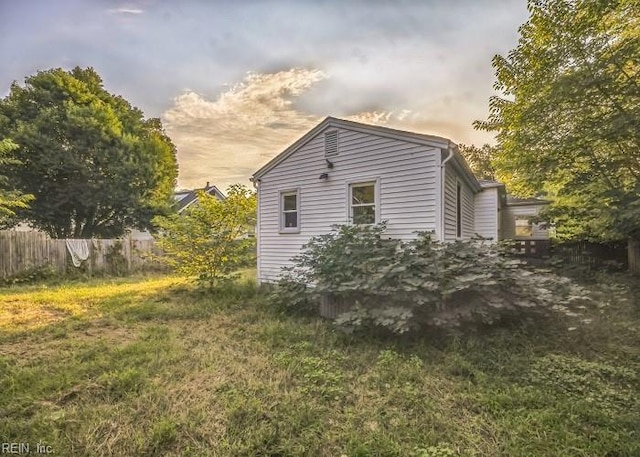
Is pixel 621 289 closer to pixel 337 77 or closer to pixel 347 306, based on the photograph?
pixel 347 306

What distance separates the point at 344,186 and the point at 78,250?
9.54 metres

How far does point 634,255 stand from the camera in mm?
8758

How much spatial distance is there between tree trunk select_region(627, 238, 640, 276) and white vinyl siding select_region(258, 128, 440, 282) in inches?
244

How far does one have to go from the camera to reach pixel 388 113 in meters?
9.20

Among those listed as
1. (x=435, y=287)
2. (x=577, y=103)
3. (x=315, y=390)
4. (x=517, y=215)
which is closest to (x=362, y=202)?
(x=435, y=287)

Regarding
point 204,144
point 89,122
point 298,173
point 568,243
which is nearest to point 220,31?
point 298,173

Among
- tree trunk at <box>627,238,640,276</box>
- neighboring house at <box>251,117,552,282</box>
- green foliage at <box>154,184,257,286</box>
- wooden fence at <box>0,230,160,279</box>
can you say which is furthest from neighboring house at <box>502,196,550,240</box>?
wooden fence at <box>0,230,160,279</box>

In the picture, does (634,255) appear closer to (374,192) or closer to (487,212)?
(487,212)

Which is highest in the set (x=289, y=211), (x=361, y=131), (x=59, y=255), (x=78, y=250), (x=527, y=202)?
(x=361, y=131)

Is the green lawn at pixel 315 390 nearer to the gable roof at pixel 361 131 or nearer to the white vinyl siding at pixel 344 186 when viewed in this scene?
the white vinyl siding at pixel 344 186

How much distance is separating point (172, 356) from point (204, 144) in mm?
9368

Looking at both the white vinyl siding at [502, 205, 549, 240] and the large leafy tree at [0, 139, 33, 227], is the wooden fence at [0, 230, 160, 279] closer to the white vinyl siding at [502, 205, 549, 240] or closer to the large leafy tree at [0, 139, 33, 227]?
the large leafy tree at [0, 139, 33, 227]

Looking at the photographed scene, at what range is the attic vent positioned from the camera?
818 centimetres

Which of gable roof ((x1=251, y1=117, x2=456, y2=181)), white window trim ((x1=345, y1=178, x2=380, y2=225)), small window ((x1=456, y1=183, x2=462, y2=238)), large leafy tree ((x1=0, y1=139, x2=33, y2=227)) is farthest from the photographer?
small window ((x1=456, y1=183, x2=462, y2=238))
